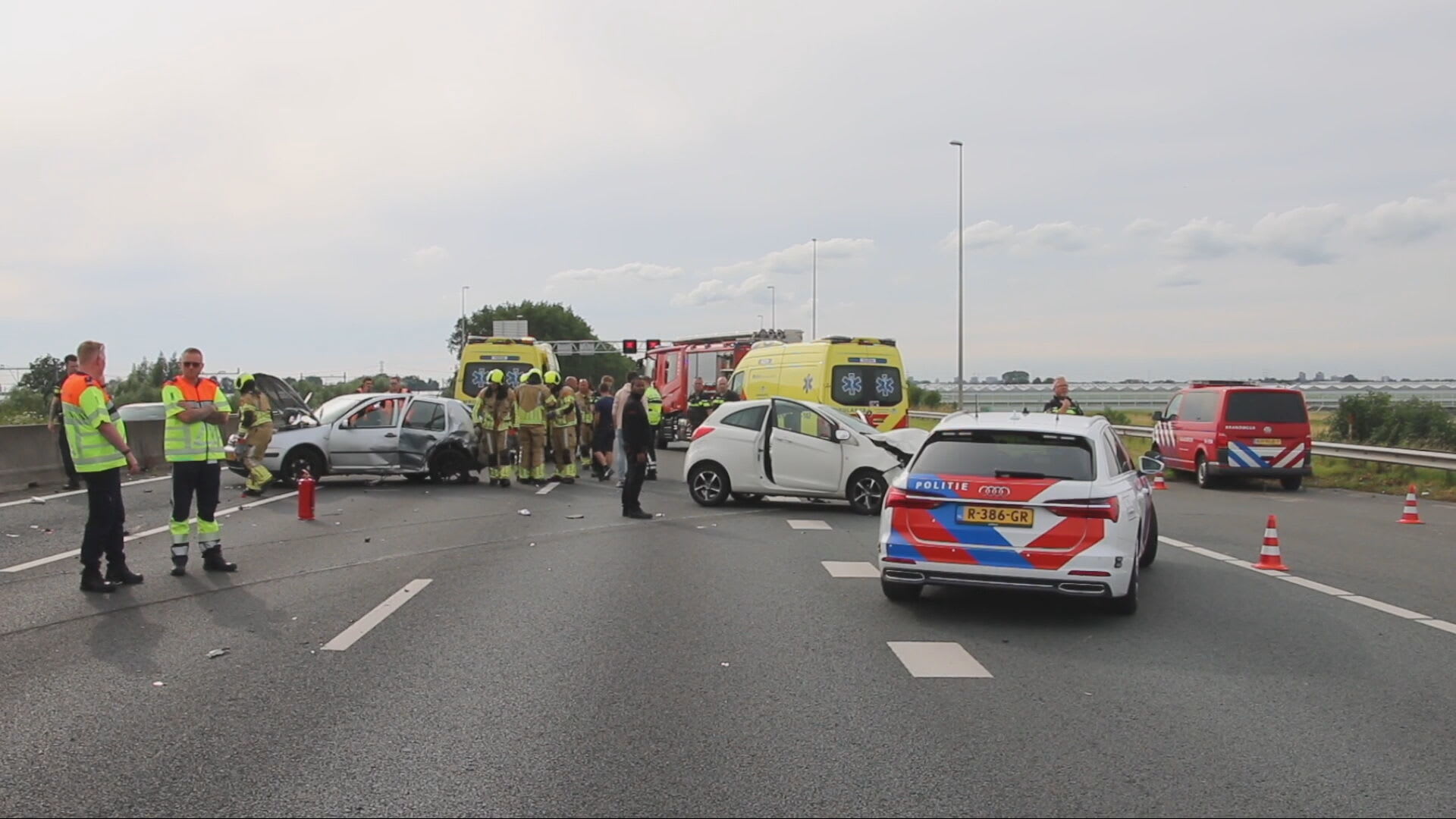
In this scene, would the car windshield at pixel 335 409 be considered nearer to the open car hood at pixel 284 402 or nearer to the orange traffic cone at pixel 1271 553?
the open car hood at pixel 284 402

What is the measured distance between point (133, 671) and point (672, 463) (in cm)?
1969

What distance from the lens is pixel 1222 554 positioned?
39.9ft

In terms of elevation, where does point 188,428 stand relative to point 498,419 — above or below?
above

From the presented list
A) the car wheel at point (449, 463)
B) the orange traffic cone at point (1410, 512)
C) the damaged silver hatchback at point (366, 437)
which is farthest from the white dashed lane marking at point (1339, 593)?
the damaged silver hatchback at point (366, 437)

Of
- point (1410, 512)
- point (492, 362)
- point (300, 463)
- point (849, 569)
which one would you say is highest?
point (492, 362)

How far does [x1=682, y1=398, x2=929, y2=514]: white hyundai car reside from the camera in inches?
609

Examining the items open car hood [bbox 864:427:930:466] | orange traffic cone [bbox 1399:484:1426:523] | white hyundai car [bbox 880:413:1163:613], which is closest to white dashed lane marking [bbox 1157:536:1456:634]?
white hyundai car [bbox 880:413:1163:613]

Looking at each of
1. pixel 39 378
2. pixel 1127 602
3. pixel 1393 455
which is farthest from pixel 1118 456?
pixel 39 378

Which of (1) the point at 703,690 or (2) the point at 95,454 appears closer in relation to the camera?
(1) the point at 703,690

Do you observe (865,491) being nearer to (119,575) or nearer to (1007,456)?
(1007,456)

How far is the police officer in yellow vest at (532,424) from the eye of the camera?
19.4m

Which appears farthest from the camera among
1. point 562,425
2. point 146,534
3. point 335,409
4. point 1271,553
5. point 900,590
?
point 562,425

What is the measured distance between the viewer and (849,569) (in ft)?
35.2

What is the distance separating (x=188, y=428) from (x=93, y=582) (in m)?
1.43
